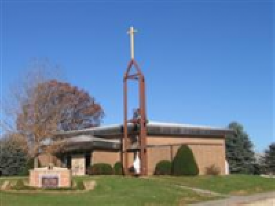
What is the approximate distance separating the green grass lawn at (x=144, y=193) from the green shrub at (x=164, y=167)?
3.88 m

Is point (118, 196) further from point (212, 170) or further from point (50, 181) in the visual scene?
point (212, 170)

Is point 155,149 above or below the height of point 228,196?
above

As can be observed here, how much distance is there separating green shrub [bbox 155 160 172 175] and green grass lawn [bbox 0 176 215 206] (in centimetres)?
813

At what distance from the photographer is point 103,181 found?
91.0 ft

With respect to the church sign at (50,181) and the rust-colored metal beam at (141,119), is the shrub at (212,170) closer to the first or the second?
the rust-colored metal beam at (141,119)

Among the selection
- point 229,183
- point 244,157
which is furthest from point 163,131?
point 244,157

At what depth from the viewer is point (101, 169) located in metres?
39.6

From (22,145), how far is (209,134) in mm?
15515

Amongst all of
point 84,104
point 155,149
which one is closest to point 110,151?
point 155,149

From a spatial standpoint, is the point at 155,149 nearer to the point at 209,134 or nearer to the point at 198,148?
the point at 198,148

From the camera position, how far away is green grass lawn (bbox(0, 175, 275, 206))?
2075cm

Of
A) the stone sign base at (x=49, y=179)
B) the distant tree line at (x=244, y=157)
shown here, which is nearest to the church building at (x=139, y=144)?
the stone sign base at (x=49, y=179)

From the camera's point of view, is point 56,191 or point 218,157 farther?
point 218,157

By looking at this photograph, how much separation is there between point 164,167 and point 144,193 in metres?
12.9
